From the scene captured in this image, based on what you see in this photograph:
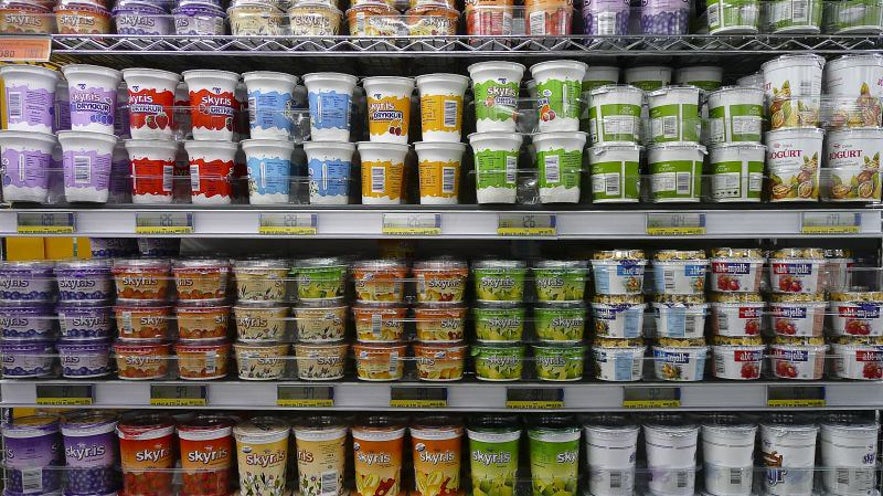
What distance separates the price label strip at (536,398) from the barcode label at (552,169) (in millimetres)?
685

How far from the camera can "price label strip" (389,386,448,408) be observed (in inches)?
72.1

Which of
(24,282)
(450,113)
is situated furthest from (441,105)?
(24,282)

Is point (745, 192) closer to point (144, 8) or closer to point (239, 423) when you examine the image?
point (239, 423)

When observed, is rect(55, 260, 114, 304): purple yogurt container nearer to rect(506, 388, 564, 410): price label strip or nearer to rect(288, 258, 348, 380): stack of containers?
rect(288, 258, 348, 380): stack of containers

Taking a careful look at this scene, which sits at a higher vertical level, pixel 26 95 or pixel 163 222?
pixel 26 95

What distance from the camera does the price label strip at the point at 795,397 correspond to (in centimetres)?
182

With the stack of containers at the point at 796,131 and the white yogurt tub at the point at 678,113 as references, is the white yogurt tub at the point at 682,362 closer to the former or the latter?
the stack of containers at the point at 796,131

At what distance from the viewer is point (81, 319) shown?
185cm

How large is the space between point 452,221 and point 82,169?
1.19m

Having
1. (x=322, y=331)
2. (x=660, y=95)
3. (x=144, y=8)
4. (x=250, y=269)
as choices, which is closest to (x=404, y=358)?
(x=322, y=331)

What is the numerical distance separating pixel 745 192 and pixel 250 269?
1.62 meters

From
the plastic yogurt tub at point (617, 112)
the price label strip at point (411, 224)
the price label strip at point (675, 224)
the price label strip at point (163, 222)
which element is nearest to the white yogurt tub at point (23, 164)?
the price label strip at point (163, 222)

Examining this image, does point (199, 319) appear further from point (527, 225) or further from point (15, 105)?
point (527, 225)

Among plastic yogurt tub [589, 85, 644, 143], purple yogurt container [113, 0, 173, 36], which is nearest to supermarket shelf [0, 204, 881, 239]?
plastic yogurt tub [589, 85, 644, 143]
